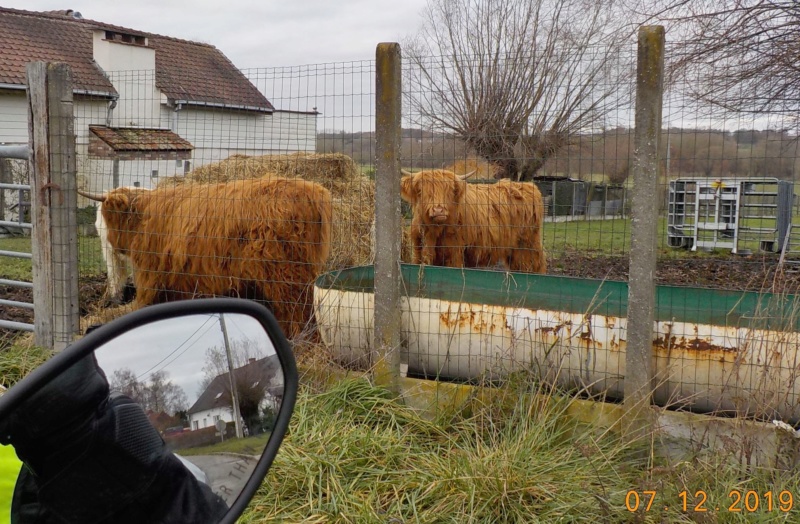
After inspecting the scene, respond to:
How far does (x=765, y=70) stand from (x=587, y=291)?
664 cm

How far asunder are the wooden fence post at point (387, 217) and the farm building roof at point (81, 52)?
17.5 meters

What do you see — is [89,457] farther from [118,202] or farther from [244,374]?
[118,202]

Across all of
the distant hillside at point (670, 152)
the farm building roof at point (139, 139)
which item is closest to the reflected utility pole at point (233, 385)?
the distant hillside at point (670, 152)

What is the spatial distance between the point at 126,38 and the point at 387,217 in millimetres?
22495

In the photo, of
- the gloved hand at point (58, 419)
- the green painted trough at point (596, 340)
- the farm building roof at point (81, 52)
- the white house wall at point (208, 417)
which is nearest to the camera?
the gloved hand at point (58, 419)

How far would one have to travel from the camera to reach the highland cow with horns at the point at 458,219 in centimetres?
866

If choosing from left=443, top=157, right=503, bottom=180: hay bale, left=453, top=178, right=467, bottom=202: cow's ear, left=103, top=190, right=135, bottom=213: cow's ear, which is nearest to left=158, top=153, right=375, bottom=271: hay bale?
left=453, top=178, right=467, bottom=202: cow's ear

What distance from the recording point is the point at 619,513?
356cm

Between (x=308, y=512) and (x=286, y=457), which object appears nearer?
(x=308, y=512)

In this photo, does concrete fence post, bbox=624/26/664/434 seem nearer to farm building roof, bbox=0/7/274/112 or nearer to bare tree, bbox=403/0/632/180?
bare tree, bbox=403/0/632/180

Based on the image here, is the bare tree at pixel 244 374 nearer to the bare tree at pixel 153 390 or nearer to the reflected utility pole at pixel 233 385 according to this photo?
the reflected utility pole at pixel 233 385

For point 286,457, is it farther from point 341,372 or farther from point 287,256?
point 287,256

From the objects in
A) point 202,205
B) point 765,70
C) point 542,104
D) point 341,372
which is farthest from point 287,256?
point 765,70
